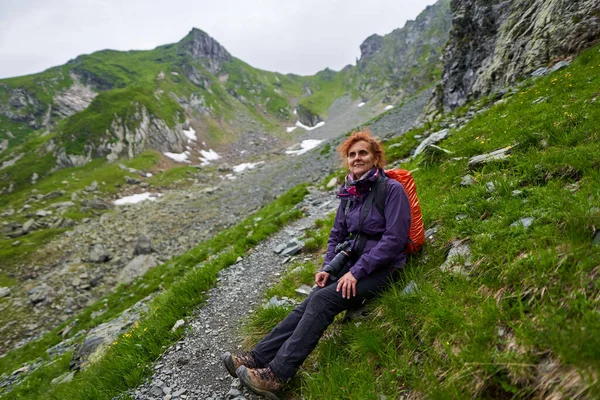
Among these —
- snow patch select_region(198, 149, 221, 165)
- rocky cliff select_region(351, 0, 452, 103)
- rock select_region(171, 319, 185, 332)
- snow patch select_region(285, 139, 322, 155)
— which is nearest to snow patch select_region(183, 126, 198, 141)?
snow patch select_region(198, 149, 221, 165)

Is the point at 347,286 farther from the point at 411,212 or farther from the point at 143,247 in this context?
the point at 143,247

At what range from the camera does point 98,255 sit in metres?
27.5

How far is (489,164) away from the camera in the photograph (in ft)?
23.1

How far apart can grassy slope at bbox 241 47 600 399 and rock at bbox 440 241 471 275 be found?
0.47 ft

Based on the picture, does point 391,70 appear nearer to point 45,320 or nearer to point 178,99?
point 178,99

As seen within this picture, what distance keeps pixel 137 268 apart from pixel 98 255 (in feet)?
25.1

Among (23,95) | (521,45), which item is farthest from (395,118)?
(23,95)

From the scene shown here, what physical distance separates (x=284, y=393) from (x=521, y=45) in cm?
2501

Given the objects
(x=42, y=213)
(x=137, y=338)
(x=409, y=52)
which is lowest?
(x=137, y=338)

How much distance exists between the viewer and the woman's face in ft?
18.1

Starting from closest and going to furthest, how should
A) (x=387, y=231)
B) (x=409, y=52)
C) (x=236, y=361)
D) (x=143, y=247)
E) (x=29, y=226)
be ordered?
(x=387, y=231) < (x=236, y=361) < (x=143, y=247) < (x=29, y=226) < (x=409, y=52)

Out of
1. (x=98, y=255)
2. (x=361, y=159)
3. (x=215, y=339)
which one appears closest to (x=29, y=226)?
(x=98, y=255)

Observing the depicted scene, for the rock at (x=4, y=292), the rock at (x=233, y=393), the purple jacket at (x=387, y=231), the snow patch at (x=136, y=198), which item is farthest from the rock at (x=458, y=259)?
the snow patch at (x=136, y=198)

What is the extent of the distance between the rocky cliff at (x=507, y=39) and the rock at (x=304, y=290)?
18.2 meters
